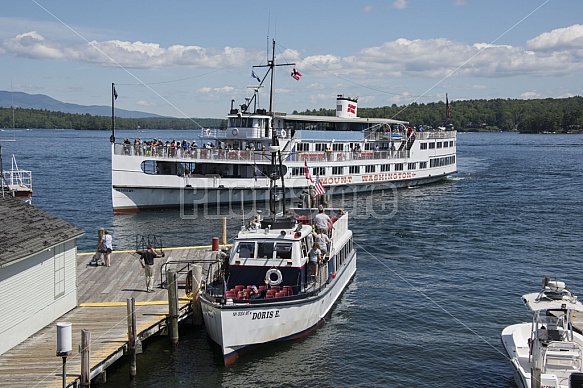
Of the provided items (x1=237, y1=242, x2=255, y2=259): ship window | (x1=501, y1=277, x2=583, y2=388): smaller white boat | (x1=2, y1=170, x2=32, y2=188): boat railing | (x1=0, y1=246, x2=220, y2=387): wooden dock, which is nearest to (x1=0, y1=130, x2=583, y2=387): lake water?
(x1=0, y1=246, x2=220, y2=387): wooden dock

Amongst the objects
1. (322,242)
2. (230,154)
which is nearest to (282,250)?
(322,242)

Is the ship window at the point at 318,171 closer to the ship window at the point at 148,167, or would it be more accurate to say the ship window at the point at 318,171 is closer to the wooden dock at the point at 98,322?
the ship window at the point at 148,167

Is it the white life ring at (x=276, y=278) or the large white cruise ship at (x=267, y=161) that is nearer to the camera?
the white life ring at (x=276, y=278)

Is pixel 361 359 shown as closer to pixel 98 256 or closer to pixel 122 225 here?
pixel 98 256

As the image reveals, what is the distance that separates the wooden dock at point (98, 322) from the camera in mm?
16531

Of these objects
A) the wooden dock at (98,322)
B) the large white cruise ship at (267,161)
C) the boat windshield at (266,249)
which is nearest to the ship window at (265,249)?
the boat windshield at (266,249)

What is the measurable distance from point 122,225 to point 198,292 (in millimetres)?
25237

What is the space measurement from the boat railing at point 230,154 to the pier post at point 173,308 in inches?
906

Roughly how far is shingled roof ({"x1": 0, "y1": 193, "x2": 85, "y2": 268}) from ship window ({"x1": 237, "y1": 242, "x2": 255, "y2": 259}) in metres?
5.17

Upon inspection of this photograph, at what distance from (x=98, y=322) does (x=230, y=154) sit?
112ft

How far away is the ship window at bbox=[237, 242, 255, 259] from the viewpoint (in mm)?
22375

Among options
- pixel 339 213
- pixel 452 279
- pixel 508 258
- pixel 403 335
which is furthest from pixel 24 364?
pixel 508 258

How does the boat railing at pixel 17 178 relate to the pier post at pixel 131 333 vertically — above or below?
above

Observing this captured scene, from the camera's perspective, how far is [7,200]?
21312 mm
